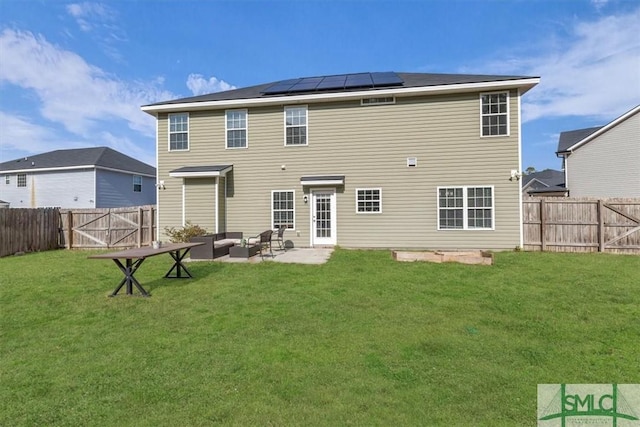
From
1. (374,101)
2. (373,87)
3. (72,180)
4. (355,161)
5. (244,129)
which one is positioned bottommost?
(355,161)

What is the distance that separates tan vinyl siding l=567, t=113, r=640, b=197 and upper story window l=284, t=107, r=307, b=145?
57.7ft

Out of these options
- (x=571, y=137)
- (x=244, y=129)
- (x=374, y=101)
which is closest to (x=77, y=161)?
(x=244, y=129)

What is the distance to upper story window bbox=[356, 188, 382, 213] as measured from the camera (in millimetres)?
11508

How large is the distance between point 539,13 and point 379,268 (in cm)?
1081

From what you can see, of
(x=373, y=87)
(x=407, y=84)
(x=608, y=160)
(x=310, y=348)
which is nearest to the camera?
(x=310, y=348)

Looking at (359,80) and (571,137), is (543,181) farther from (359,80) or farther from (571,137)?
(359,80)

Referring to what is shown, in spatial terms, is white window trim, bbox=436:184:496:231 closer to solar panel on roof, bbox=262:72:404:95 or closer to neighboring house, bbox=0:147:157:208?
solar panel on roof, bbox=262:72:404:95

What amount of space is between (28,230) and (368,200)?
1330 cm

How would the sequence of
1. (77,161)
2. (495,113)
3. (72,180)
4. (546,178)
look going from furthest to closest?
1. (546,178)
2. (77,161)
3. (72,180)
4. (495,113)

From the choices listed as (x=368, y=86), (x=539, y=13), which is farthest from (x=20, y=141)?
(x=539, y=13)

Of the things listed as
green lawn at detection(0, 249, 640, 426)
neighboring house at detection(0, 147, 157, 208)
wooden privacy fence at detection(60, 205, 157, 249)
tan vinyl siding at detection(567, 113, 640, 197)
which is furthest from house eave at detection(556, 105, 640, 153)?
neighboring house at detection(0, 147, 157, 208)

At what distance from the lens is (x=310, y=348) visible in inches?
139

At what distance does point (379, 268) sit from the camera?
7.83 meters

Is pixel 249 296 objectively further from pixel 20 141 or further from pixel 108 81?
pixel 20 141
